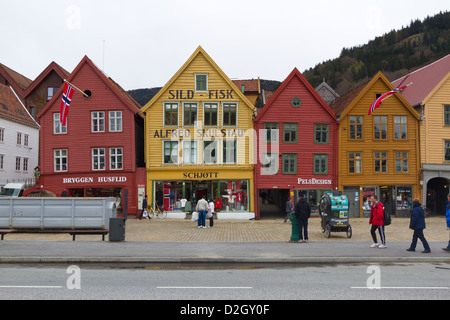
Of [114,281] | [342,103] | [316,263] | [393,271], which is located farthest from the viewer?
[342,103]

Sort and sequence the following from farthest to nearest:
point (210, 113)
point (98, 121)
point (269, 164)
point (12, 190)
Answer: point (98, 121) < point (12, 190) < point (210, 113) < point (269, 164)

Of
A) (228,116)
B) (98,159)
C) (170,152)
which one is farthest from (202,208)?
(98,159)

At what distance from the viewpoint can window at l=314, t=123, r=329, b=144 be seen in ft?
114

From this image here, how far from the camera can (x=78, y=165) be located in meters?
Result: 34.9

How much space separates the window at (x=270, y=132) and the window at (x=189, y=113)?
19.4ft

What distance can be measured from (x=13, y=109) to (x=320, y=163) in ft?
102

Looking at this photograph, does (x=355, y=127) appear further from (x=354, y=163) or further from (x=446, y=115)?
(x=446, y=115)

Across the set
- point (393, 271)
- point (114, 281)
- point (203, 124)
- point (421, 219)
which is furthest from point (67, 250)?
point (203, 124)

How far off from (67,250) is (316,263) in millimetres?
8232

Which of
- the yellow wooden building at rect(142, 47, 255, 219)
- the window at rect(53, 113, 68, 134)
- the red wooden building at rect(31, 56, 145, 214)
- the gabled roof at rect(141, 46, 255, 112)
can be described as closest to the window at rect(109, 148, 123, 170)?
the red wooden building at rect(31, 56, 145, 214)

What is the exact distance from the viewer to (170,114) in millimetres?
34625

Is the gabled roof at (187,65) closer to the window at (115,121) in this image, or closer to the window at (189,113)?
the window at (189,113)
